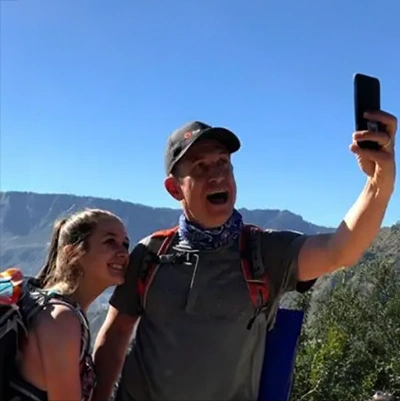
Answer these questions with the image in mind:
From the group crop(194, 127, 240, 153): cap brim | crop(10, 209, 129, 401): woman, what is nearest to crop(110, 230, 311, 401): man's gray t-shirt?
crop(10, 209, 129, 401): woman

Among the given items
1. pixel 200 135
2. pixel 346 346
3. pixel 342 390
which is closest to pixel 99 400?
pixel 200 135

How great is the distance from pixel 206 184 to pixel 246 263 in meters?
0.42

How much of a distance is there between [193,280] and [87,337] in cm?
54

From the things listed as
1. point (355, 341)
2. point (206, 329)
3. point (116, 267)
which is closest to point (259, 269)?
point (206, 329)

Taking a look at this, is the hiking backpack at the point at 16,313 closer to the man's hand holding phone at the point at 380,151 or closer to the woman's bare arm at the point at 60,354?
the woman's bare arm at the point at 60,354

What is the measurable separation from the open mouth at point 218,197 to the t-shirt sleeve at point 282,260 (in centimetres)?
27

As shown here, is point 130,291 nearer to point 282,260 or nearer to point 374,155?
point 282,260

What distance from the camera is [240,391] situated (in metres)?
3.05

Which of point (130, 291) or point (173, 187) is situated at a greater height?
point (173, 187)

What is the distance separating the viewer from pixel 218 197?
324 cm

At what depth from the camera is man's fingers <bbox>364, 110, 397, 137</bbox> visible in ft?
9.02

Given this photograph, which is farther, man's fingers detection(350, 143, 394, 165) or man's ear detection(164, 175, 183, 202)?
man's ear detection(164, 175, 183, 202)

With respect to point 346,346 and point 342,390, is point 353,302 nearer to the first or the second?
point 346,346

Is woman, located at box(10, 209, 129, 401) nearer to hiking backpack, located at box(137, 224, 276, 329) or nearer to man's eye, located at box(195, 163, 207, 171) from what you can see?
hiking backpack, located at box(137, 224, 276, 329)
